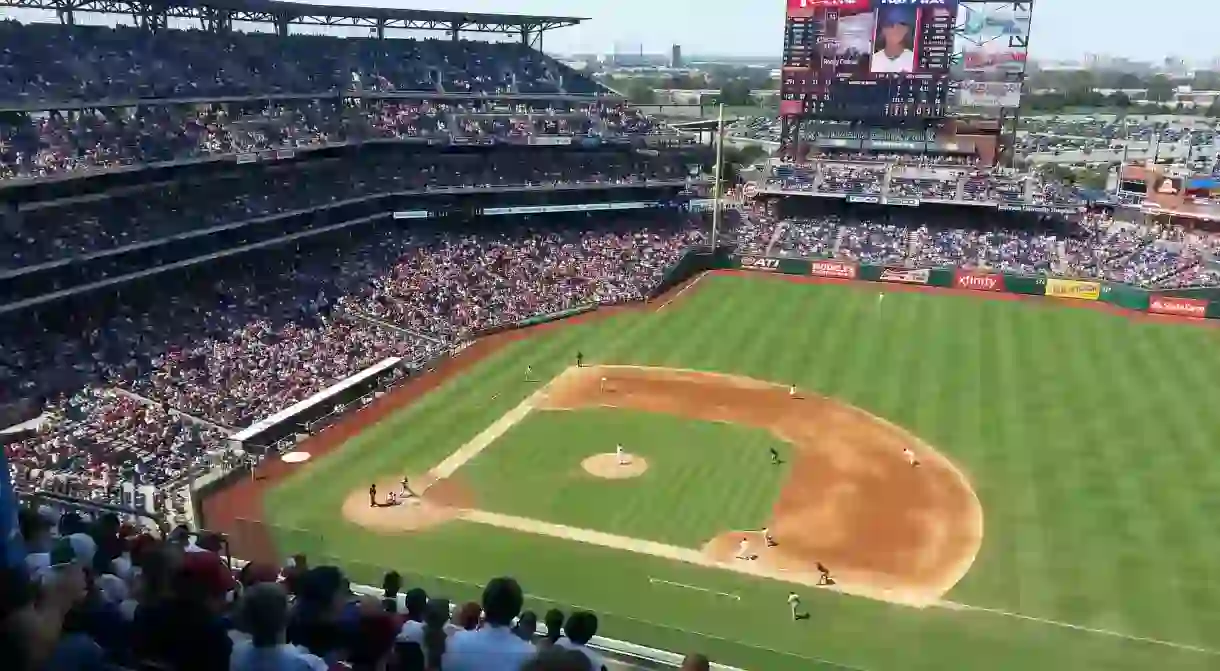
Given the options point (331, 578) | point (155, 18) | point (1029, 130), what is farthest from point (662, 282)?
point (1029, 130)

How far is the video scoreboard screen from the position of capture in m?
55.1

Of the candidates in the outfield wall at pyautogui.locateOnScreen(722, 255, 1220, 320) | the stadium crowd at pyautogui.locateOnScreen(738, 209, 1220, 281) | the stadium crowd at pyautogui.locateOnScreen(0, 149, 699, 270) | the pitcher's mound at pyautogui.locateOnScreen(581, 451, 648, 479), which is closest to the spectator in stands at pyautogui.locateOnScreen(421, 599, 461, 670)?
the pitcher's mound at pyautogui.locateOnScreen(581, 451, 648, 479)

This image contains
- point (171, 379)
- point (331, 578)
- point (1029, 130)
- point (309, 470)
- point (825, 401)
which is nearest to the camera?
point (331, 578)

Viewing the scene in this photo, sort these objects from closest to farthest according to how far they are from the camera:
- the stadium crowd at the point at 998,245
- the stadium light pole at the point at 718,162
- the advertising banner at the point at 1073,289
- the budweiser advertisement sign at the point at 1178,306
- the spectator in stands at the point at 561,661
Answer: the spectator in stands at the point at 561,661
the budweiser advertisement sign at the point at 1178,306
the advertising banner at the point at 1073,289
the stadium light pole at the point at 718,162
the stadium crowd at the point at 998,245

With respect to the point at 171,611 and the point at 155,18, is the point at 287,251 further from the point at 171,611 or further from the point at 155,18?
the point at 171,611

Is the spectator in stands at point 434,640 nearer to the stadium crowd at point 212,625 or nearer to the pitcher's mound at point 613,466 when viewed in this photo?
the stadium crowd at point 212,625

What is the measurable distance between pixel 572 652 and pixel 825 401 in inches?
1153

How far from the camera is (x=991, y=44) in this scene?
55594 mm

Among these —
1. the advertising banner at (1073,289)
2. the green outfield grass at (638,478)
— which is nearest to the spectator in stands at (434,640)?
the green outfield grass at (638,478)

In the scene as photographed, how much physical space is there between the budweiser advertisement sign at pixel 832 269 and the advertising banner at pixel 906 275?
1819mm

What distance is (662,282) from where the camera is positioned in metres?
49.5

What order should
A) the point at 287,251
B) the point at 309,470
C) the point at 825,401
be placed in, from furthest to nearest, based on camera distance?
the point at 287,251 < the point at 825,401 < the point at 309,470

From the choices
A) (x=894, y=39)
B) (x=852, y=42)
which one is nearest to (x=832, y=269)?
(x=852, y=42)

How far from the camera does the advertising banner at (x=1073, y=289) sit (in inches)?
1897
